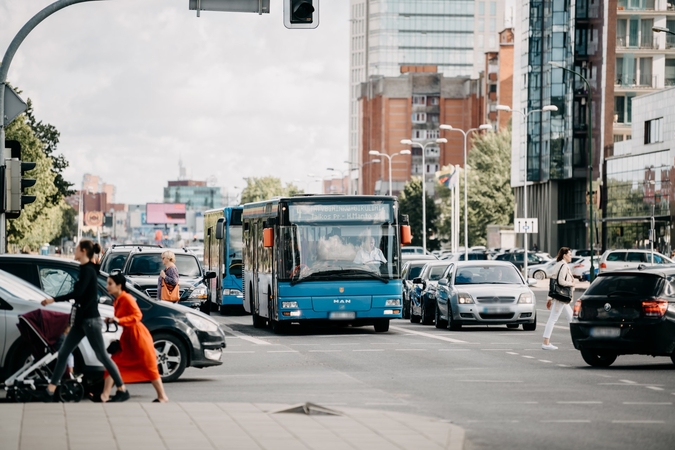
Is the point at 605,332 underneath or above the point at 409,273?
underneath

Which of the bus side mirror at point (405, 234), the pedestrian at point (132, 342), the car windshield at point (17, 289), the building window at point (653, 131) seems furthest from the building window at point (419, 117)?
the pedestrian at point (132, 342)

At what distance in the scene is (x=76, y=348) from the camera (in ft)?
47.0

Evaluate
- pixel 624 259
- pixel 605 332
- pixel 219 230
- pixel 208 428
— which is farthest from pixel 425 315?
pixel 624 259

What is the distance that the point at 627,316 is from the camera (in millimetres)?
18531

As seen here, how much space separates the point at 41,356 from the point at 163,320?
2632mm

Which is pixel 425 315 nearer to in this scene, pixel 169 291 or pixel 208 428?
pixel 169 291

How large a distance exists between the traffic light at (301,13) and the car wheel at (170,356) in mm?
4322

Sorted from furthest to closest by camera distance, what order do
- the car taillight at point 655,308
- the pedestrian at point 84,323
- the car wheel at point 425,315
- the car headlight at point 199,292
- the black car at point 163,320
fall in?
the car wheel at point 425,315 → the car headlight at point 199,292 → the car taillight at point 655,308 → the black car at point 163,320 → the pedestrian at point 84,323

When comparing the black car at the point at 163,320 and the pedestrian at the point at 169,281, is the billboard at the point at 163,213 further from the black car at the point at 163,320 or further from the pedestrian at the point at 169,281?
the black car at the point at 163,320

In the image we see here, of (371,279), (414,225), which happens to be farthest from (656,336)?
(414,225)

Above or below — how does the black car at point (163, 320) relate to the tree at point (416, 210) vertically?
below

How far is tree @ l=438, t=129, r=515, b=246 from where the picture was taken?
114 meters

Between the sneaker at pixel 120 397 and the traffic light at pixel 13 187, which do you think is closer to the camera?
the sneaker at pixel 120 397

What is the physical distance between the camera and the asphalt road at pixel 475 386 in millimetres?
11898
